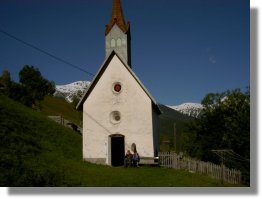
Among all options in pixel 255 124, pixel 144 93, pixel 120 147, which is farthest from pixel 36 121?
pixel 255 124

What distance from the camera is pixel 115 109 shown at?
39.2 ft

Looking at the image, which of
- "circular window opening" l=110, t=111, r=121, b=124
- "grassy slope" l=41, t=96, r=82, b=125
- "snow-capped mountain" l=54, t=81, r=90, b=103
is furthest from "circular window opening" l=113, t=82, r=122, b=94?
"grassy slope" l=41, t=96, r=82, b=125

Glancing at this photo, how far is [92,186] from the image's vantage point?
8258 millimetres

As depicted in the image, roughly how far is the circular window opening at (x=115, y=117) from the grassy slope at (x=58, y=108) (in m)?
21.0

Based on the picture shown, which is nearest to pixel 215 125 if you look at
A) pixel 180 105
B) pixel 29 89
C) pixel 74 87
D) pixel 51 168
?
pixel 74 87

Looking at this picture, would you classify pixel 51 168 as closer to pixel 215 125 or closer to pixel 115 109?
pixel 115 109

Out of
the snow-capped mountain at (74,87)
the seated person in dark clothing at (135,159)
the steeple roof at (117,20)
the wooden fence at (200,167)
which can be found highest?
the steeple roof at (117,20)

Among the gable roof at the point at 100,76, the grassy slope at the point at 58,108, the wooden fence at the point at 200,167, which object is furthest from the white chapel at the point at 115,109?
the grassy slope at the point at 58,108

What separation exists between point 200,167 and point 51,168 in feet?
14.1

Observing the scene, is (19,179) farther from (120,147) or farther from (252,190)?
(120,147)

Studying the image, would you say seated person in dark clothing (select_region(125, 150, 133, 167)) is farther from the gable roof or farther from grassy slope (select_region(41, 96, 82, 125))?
grassy slope (select_region(41, 96, 82, 125))

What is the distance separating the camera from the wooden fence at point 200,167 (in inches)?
361

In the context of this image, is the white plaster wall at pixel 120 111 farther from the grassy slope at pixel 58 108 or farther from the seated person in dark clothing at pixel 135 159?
the grassy slope at pixel 58 108

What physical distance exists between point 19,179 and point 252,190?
171 inches
